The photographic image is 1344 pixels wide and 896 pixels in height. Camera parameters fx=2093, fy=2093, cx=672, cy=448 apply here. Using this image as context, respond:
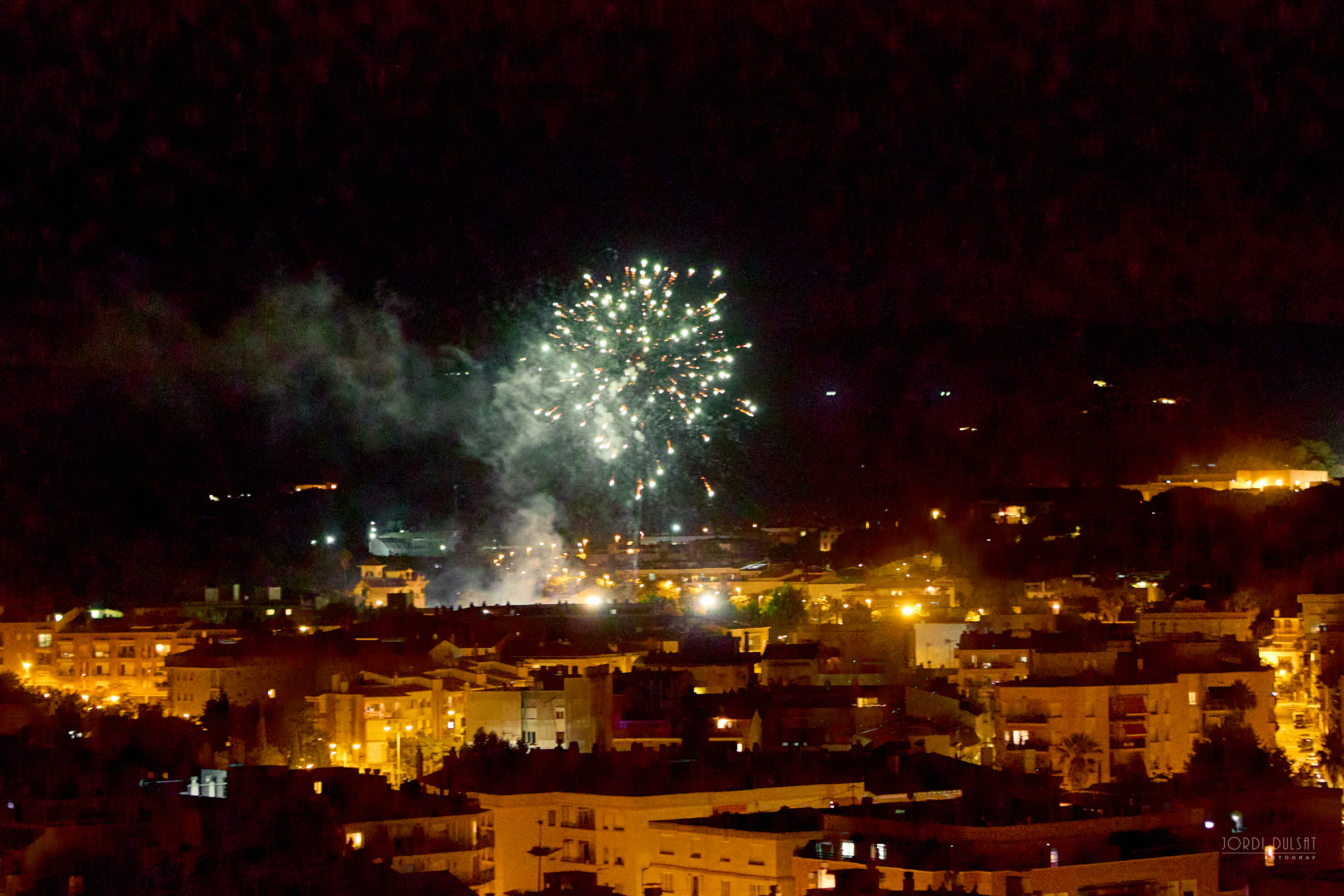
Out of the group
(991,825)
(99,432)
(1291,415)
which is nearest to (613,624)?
(991,825)

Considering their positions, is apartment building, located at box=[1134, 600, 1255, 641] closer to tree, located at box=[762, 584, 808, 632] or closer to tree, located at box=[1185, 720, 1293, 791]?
tree, located at box=[1185, 720, 1293, 791]

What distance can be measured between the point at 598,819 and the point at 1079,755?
220 inches

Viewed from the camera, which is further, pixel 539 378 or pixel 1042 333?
pixel 1042 333

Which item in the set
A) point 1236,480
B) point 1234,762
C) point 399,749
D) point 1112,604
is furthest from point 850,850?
point 1236,480

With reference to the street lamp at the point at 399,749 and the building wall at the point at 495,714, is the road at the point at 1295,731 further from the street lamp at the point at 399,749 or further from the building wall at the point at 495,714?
the street lamp at the point at 399,749

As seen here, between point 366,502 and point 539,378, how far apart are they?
1928 centimetres

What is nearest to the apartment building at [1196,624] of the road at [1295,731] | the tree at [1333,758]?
the road at [1295,731]

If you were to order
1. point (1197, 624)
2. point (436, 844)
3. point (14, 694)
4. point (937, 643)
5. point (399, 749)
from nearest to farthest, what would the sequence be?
point (436, 844) < point (399, 749) < point (1197, 624) < point (14, 694) < point (937, 643)

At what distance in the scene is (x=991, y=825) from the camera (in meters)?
11.7

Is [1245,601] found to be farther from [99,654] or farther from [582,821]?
[99,654]

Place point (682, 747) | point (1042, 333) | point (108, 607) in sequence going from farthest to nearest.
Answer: point (1042, 333) < point (108, 607) < point (682, 747)

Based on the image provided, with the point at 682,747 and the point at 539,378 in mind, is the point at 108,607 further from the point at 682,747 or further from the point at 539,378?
the point at 682,747

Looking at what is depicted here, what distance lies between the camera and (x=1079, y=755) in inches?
733

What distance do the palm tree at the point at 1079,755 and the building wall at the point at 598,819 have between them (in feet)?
13.7
